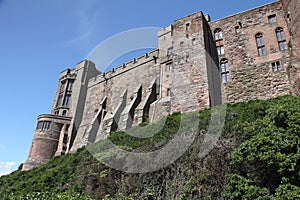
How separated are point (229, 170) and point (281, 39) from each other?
13120 millimetres

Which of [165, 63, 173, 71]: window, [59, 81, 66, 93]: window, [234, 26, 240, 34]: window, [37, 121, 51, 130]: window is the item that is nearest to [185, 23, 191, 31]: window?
[234, 26, 240, 34]: window

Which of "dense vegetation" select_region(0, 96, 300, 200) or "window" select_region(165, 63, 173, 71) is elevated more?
"window" select_region(165, 63, 173, 71)

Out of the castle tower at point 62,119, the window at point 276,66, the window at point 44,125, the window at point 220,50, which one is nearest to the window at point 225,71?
the window at point 220,50

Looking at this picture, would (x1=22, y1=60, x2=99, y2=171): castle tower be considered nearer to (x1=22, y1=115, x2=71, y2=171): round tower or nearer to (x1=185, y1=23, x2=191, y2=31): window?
(x1=22, y1=115, x2=71, y2=171): round tower

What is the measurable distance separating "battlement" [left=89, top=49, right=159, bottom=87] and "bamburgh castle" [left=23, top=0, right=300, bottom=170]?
0.14 meters

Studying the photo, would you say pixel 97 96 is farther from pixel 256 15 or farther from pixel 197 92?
pixel 256 15

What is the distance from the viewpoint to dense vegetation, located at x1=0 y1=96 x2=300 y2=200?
8398 millimetres

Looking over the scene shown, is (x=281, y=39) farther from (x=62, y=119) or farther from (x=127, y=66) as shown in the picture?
(x=62, y=119)

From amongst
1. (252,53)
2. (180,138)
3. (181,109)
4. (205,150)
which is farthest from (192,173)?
(252,53)

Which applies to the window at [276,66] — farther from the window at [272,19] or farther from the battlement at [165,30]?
the battlement at [165,30]

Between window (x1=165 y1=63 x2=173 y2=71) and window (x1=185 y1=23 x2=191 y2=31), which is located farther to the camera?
window (x1=165 y1=63 x2=173 y2=71)

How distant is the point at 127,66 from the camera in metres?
29.8

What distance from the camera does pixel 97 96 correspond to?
31750 millimetres

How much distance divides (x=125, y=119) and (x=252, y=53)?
485 inches
